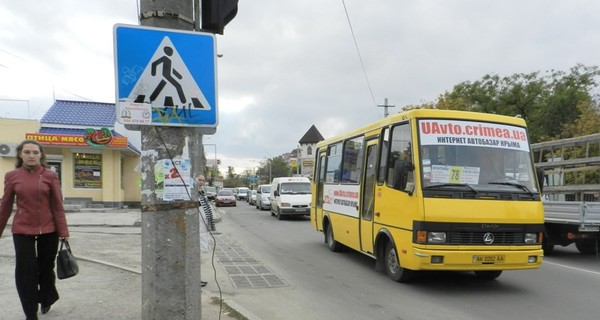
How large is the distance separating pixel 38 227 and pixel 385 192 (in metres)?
5.20

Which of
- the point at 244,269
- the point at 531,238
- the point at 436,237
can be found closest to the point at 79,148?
the point at 244,269

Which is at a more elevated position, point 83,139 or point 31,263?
point 83,139

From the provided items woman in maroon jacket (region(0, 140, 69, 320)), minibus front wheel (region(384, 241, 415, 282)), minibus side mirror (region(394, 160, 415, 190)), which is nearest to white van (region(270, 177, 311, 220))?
minibus front wheel (region(384, 241, 415, 282))

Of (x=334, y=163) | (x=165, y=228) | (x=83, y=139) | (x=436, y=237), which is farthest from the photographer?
(x=83, y=139)

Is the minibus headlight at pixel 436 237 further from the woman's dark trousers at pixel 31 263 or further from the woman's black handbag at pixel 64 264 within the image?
the woman's dark trousers at pixel 31 263

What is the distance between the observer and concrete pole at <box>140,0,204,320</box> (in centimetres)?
348

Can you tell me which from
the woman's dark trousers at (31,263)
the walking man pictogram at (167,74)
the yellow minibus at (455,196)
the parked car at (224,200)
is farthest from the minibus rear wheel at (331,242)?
the parked car at (224,200)

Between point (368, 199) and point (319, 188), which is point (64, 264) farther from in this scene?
point (319, 188)

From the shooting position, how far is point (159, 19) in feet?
11.6

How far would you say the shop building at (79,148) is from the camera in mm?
24609

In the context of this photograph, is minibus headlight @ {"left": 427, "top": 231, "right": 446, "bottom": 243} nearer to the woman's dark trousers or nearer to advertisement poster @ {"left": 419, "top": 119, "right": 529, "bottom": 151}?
advertisement poster @ {"left": 419, "top": 119, "right": 529, "bottom": 151}

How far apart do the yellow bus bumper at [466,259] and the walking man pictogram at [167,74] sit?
4.56 metres

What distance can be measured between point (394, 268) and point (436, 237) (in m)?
1.37

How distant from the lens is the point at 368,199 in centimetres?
895
